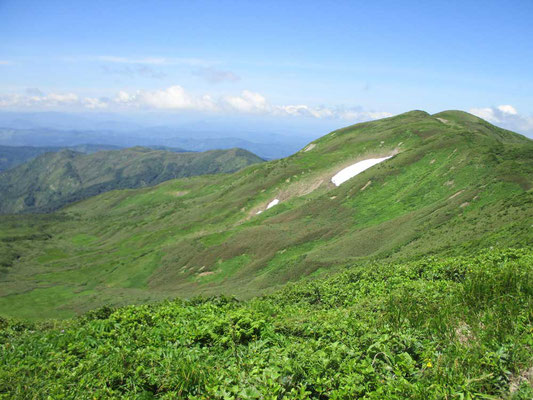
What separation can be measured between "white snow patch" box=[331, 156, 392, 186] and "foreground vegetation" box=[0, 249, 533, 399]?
7095 cm

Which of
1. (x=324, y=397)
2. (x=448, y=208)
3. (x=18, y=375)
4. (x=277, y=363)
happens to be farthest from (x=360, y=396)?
(x=448, y=208)

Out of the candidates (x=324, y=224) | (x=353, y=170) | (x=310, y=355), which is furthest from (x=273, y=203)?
(x=310, y=355)

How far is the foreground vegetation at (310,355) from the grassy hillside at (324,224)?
49.8 ft

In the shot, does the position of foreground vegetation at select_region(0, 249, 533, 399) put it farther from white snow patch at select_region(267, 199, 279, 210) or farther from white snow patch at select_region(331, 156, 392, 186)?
white snow patch at select_region(267, 199, 279, 210)

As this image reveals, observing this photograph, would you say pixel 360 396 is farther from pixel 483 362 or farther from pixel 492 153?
pixel 492 153

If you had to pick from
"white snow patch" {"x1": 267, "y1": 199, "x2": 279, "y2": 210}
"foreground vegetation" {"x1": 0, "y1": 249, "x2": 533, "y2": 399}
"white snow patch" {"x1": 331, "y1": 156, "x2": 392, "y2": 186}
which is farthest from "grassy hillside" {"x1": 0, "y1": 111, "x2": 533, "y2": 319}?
"foreground vegetation" {"x1": 0, "y1": 249, "x2": 533, "y2": 399}

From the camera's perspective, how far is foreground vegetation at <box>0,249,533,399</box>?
19.2 ft

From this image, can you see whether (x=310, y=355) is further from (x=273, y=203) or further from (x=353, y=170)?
(x=353, y=170)

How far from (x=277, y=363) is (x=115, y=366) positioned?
3.78m

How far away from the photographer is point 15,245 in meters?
152

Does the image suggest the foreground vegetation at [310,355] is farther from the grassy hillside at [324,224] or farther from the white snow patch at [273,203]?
the white snow patch at [273,203]

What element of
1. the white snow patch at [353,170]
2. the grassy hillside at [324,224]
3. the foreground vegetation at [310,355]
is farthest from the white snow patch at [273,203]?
the foreground vegetation at [310,355]

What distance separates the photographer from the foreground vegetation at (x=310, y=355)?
5.86m

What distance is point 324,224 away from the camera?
5759cm
